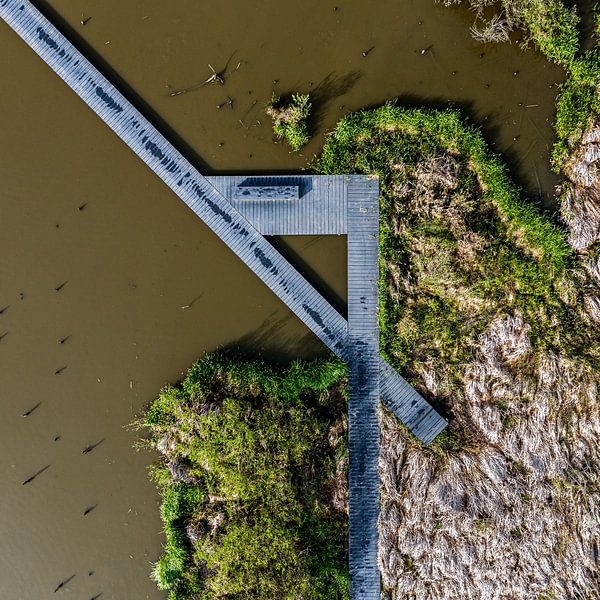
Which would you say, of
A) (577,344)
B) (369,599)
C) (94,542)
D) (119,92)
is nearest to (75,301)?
(119,92)

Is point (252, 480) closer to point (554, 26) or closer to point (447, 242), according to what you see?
point (447, 242)

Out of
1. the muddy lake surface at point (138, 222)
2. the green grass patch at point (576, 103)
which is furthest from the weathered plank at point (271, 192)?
the green grass patch at point (576, 103)

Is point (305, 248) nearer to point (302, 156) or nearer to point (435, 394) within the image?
point (302, 156)

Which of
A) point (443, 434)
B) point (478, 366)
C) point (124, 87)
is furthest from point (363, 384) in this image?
point (124, 87)

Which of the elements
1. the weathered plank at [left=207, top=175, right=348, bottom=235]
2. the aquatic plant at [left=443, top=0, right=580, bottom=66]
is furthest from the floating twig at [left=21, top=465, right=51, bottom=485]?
A: the aquatic plant at [left=443, top=0, right=580, bottom=66]

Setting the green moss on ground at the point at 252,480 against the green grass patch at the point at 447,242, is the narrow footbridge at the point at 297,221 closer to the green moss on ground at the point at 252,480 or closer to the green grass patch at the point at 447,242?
the green grass patch at the point at 447,242
